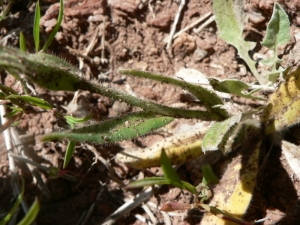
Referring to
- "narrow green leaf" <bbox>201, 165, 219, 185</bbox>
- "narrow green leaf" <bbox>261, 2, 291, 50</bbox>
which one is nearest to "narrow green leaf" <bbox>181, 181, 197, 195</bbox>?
"narrow green leaf" <bbox>201, 165, 219, 185</bbox>

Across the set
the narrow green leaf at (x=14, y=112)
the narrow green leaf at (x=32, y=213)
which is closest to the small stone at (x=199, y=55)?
the narrow green leaf at (x=14, y=112)

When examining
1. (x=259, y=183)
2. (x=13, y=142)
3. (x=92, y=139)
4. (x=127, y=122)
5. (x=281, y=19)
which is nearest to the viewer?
(x=92, y=139)

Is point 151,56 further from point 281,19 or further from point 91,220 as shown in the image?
point 91,220

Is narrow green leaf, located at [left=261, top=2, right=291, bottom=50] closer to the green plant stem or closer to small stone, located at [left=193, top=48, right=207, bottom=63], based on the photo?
small stone, located at [left=193, top=48, right=207, bottom=63]

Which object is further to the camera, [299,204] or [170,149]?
[170,149]

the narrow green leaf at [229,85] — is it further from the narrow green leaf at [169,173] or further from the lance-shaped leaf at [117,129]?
the narrow green leaf at [169,173]

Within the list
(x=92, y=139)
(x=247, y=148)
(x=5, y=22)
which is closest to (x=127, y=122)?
(x=92, y=139)
